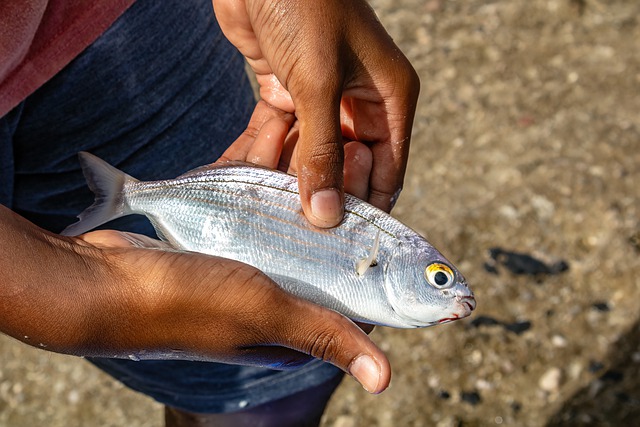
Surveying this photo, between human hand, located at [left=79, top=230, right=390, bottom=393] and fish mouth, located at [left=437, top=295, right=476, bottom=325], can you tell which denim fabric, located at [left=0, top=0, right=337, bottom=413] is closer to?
human hand, located at [left=79, top=230, right=390, bottom=393]

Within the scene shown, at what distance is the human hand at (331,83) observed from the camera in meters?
1.87

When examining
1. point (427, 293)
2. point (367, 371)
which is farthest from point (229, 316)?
point (427, 293)

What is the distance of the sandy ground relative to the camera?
3252 millimetres

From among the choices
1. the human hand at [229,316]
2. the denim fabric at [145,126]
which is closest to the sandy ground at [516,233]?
the denim fabric at [145,126]

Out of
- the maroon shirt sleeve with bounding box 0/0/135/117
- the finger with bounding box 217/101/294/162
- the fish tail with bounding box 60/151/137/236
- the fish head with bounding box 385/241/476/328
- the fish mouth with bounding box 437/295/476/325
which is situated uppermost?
the maroon shirt sleeve with bounding box 0/0/135/117

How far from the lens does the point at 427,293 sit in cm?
192

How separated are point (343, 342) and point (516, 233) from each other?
7.56 feet

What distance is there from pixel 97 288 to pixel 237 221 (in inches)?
21.3

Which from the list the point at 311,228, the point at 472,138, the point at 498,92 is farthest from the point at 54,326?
the point at 498,92

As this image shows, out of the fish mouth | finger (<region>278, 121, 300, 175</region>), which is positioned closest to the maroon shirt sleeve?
finger (<region>278, 121, 300, 175</region>)

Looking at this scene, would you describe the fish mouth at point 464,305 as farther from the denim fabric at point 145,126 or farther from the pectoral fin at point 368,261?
the denim fabric at point 145,126

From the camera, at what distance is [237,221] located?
6.79 ft

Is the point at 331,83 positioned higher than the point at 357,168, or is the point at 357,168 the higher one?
the point at 331,83

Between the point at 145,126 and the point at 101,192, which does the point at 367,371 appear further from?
the point at 145,126
